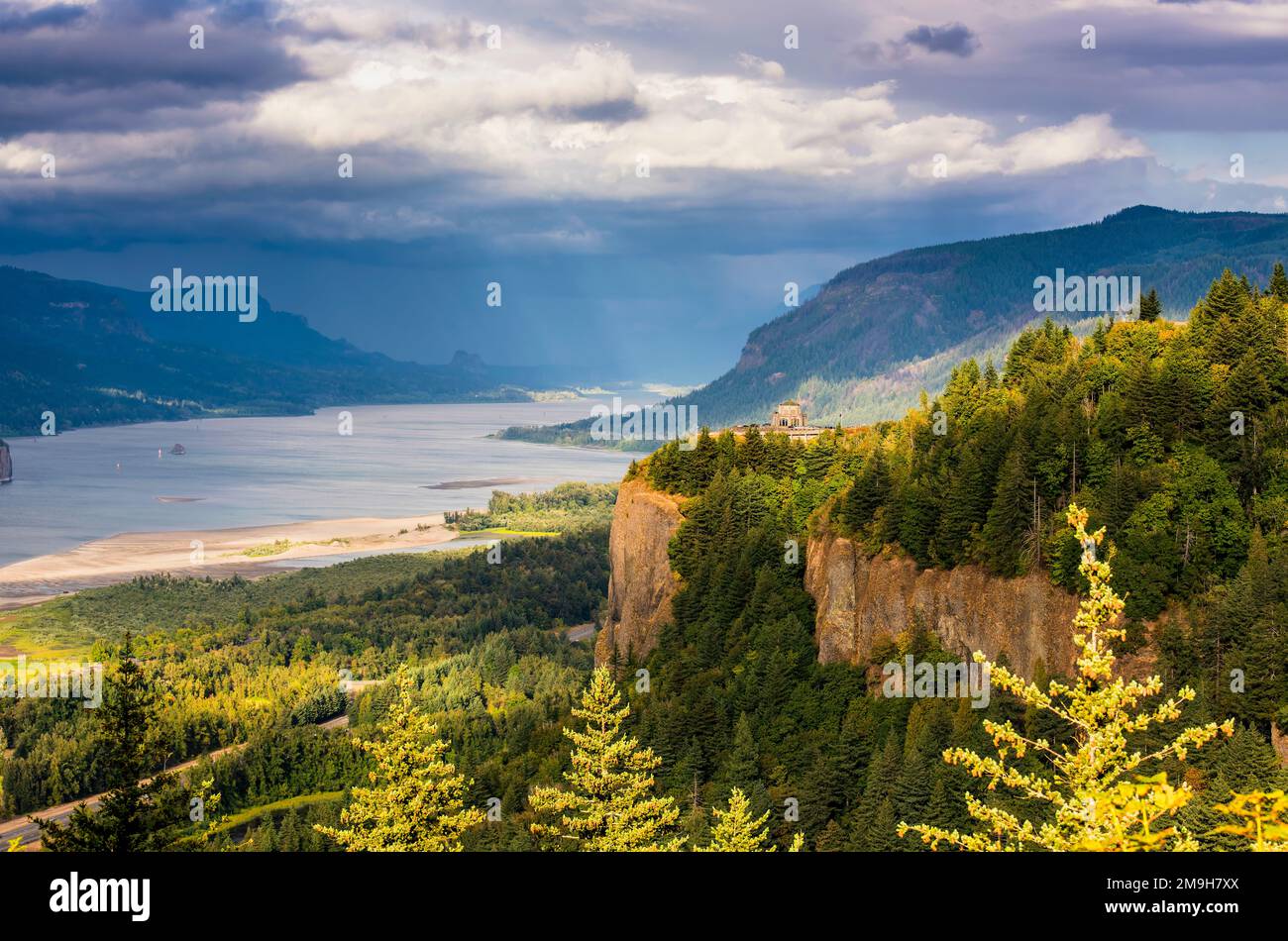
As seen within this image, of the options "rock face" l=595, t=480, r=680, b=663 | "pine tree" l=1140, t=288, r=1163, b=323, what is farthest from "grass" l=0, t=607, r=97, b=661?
"pine tree" l=1140, t=288, r=1163, b=323

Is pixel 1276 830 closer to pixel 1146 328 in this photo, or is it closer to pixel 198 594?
pixel 1146 328

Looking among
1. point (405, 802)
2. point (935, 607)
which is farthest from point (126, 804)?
point (935, 607)

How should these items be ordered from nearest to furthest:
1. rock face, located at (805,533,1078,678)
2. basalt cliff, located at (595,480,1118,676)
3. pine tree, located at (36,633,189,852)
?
1. pine tree, located at (36,633,189,852)
2. rock face, located at (805,533,1078,678)
3. basalt cliff, located at (595,480,1118,676)

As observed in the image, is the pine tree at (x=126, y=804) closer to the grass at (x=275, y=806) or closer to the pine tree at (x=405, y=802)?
the pine tree at (x=405, y=802)

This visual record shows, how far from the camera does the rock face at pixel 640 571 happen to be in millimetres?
67125

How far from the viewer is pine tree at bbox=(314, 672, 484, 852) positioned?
1148 inches
